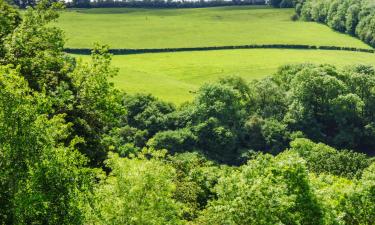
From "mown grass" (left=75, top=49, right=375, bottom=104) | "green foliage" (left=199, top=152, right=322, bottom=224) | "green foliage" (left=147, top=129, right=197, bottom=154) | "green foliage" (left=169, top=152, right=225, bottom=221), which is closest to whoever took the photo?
"green foliage" (left=199, top=152, right=322, bottom=224)

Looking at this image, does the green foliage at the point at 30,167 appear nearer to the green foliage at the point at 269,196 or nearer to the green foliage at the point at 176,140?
the green foliage at the point at 269,196

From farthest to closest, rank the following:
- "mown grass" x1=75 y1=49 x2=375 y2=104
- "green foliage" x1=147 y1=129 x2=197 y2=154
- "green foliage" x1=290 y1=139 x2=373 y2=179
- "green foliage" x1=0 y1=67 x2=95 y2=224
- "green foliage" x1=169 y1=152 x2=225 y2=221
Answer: "mown grass" x1=75 y1=49 x2=375 y2=104 → "green foliage" x1=147 y1=129 x2=197 y2=154 → "green foliage" x1=290 y1=139 x2=373 y2=179 → "green foliage" x1=169 y1=152 x2=225 y2=221 → "green foliage" x1=0 y1=67 x2=95 y2=224

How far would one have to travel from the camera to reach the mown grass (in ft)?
529

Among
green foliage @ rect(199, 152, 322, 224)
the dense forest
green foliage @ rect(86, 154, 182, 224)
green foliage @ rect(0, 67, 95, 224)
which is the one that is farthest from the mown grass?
green foliage @ rect(0, 67, 95, 224)

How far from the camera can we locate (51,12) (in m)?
48.3

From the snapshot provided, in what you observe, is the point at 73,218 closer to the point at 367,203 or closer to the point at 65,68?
the point at 65,68

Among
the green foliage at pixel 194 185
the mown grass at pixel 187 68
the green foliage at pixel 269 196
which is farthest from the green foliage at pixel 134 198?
the mown grass at pixel 187 68

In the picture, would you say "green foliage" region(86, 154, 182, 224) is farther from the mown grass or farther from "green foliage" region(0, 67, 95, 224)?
the mown grass

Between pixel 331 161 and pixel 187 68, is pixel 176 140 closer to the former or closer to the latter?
pixel 331 161

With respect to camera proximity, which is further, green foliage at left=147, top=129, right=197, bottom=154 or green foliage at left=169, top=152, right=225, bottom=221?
green foliage at left=147, top=129, right=197, bottom=154

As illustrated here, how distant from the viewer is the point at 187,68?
183m

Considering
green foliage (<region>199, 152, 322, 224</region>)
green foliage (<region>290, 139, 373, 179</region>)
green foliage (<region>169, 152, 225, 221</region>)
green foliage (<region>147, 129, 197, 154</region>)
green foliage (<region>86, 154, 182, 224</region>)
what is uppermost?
green foliage (<region>86, 154, 182, 224</region>)

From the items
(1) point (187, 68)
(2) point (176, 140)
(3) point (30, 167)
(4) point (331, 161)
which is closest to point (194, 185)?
(4) point (331, 161)

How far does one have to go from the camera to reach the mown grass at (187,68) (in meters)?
161
